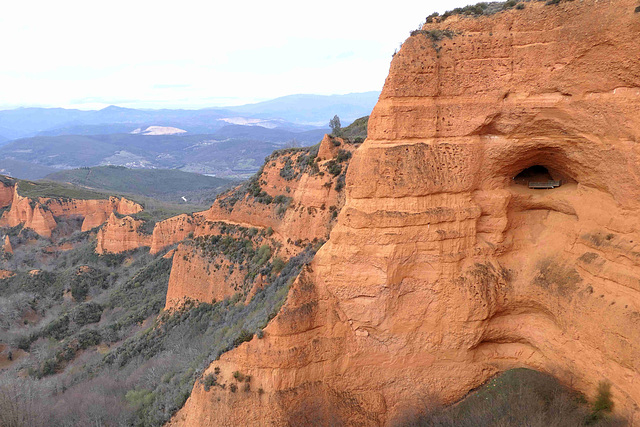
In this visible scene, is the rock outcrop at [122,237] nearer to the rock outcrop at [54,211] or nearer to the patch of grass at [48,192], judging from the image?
the rock outcrop at [54,211]

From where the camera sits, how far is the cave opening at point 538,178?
495 inches

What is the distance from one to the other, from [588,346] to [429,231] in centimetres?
508

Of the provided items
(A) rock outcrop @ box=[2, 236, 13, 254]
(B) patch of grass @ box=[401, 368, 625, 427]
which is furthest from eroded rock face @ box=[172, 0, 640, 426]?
(A) rock outcrop @ box=[2, 236, 13, 254]

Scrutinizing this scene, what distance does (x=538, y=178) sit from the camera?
42.6 feet

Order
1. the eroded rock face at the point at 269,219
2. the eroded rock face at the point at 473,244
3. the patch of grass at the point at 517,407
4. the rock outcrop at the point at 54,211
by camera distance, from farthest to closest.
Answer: the rock outcrop at the point at 54,211 → the eroded rock face at the point at 269,219 → the patch of grass at the point at 517,407 → the eroded rock face at the point at 473,244

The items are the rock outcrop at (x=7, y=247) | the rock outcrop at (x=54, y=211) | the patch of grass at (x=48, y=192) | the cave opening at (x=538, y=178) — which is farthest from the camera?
the patch of grass at (x=48, y=192)

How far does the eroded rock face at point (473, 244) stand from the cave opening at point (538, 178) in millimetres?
232

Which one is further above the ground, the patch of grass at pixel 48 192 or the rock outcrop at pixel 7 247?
the patch of grass at pixel 48 192

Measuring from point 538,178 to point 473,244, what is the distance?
3.00 meters

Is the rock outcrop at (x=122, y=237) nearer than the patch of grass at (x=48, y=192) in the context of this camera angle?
Yes

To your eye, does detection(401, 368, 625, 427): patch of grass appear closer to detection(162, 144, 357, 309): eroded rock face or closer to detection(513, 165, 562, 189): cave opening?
detection(513, 165, 562, 189): cave opening

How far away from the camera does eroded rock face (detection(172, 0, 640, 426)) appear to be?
10.3 metres

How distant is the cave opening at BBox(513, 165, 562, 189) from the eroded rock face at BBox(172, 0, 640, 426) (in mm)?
232

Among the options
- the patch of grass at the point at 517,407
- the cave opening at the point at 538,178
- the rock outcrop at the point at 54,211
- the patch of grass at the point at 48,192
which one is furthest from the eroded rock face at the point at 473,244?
the patch of grass at the point at 48,192
